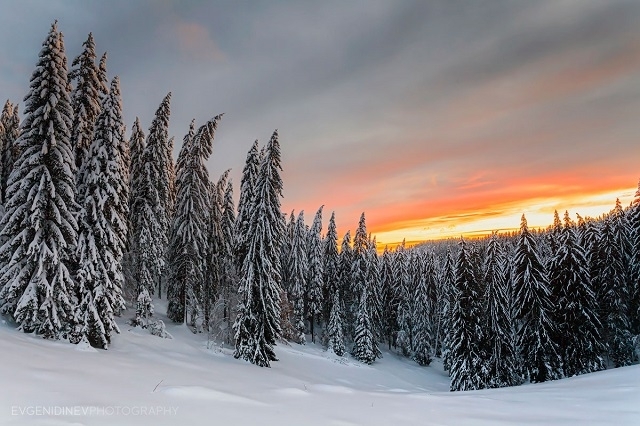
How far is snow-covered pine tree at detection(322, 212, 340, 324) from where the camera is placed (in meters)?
59.8

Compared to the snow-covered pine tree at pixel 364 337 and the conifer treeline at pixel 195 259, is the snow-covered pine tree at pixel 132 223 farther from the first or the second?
the snow-covered pine tree at pixel 364 337

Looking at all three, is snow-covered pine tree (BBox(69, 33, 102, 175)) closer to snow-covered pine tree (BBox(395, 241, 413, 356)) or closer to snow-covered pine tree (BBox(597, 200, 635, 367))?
snow-covered pine tree (BBox(597, 200, 635, 367))

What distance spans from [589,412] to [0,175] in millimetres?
39962

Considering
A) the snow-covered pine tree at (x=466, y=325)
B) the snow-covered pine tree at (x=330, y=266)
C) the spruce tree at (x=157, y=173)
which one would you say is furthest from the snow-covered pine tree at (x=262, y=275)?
the snow-covered pine tree at (x=330, y=266)

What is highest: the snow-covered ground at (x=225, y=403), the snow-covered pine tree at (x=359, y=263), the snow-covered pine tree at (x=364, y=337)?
the snow-covered pine tree at (x=359, y=263)

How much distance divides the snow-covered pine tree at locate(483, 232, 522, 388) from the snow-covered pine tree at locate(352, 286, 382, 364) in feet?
64.6

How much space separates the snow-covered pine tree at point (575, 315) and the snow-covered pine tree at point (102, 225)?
36.1 m

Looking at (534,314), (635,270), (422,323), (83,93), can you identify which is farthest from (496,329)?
(83,93)

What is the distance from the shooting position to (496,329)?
34.6 m

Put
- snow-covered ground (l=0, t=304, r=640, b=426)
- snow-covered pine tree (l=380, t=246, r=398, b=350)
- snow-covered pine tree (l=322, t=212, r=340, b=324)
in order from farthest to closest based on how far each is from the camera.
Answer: snow-covered pine tree (l=380, t=246, r=398, b=350)
snow-covered pine tree (l=322, t=212, r=340, b=324)
snow-covered ground (l=0, t=304, r=640, b=426)

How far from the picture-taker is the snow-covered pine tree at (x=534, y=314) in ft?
102

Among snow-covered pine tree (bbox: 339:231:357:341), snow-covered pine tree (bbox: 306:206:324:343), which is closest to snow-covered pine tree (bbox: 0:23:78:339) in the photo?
snow-covered pine tree (bbox: 306:206:324:343)

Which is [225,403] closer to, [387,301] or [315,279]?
[315,279]

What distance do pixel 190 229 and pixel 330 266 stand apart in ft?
103
